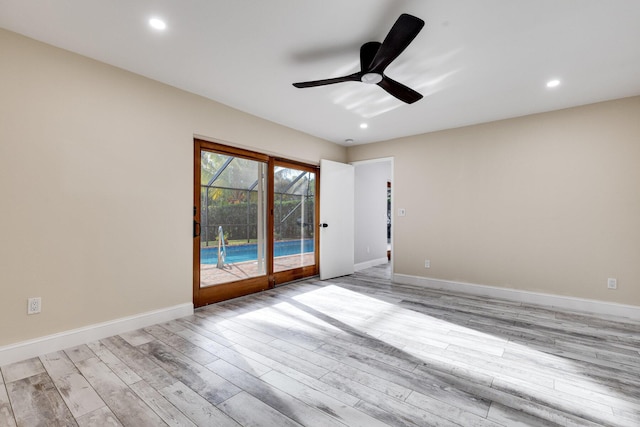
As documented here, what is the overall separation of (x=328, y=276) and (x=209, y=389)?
333 cm

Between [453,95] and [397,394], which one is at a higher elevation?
[453,95]

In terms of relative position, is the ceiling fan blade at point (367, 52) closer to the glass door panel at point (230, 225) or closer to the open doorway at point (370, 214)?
the glass door panel at point (230, 225)

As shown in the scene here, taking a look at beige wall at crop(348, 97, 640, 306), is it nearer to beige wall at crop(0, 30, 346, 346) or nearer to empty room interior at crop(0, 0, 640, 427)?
empty room interior at crop(0, 0, 640, 427)

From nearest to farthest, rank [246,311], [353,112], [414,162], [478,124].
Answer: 1. [246,311]
2. [353,112]
3. [478,124]
4. [414,162]

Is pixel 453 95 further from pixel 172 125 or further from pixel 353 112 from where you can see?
pixel 172 125

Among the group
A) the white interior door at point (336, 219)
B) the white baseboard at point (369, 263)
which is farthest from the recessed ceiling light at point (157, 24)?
the white baseboard at point (369, 263)

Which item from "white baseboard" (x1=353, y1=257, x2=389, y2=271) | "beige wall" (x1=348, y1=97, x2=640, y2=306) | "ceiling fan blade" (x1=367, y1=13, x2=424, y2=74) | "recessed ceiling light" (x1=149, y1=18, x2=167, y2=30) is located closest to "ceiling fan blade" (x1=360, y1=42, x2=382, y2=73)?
"ceiling fan blade" (x1=367, y1=13, x2=424, y2=74)

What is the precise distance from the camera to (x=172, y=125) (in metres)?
3.19

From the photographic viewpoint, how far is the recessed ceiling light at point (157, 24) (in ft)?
6.97

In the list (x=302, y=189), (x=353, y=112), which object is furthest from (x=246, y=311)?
(x=353, y=112)

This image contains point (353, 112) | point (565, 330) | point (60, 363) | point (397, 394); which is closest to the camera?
point (397, 394)

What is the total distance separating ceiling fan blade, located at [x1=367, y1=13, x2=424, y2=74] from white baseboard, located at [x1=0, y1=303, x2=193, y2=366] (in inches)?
122

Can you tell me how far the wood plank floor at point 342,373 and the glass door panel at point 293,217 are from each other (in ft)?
4.89

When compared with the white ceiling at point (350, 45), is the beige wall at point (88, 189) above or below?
below
